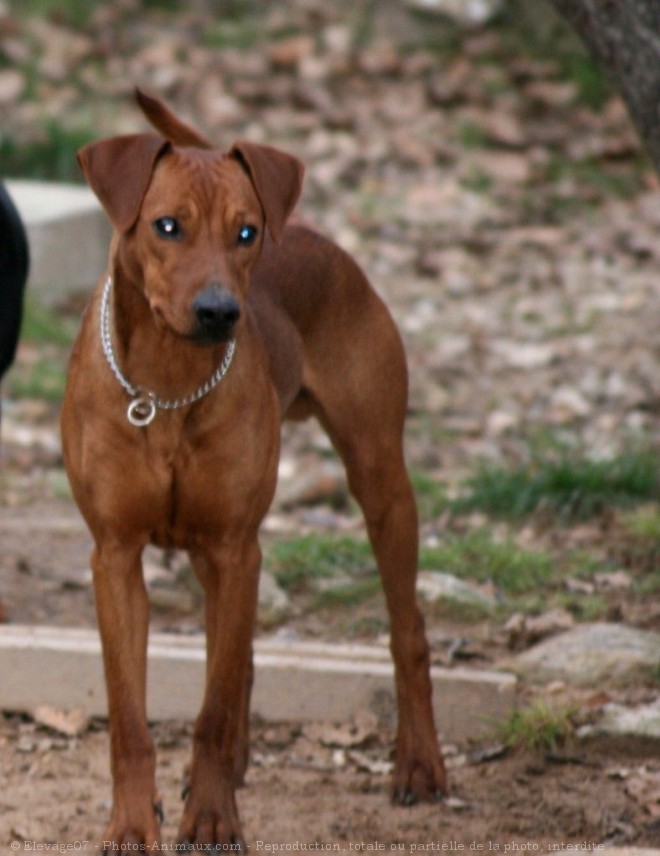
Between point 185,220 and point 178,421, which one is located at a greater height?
point 185,220

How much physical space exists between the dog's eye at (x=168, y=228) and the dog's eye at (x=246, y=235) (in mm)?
150

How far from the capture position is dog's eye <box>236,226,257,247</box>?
3.83 m

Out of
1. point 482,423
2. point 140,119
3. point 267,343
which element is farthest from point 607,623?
point 140,119

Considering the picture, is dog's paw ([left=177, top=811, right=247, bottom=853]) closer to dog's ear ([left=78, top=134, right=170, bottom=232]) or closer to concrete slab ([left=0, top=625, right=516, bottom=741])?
concrete slab ([left=0, top=625, right=516, bottom=741])

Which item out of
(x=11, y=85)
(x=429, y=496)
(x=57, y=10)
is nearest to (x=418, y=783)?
(x=429, y=496)

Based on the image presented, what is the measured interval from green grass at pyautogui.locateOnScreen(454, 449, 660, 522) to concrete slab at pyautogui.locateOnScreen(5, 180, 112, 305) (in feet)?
10.3

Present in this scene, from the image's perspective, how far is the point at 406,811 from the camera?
175 inches

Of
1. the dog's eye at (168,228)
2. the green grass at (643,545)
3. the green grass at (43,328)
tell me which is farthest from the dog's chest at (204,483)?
the green grass at (43,328)

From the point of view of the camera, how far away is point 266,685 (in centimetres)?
495

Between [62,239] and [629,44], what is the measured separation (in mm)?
4677

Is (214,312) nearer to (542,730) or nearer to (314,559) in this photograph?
(542,730)

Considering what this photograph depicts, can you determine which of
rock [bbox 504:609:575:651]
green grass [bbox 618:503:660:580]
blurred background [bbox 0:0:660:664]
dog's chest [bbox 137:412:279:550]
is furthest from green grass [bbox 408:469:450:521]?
dog's chest [bbox 137:412:279:550]

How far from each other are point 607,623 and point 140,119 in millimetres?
6669

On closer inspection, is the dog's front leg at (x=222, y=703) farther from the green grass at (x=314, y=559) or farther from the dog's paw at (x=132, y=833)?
the green grass at (x=314, y=559)
